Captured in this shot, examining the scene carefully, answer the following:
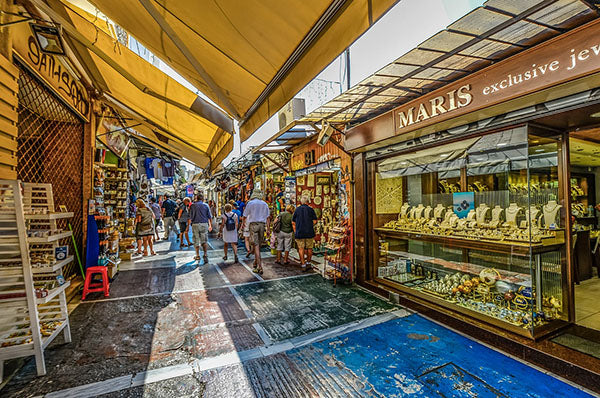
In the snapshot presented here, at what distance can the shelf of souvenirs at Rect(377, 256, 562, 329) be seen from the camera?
3627 mm

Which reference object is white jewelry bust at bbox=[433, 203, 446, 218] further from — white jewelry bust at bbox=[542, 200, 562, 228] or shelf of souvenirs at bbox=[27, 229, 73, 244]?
shelf of souvenirs at bbox=[27, 229, 73, 244]

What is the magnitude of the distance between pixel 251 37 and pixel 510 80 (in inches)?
107

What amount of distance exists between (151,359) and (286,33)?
363 cm

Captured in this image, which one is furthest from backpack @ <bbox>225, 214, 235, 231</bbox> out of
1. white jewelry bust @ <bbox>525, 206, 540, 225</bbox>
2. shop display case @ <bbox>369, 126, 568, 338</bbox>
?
white jewelry bust @ <bbox>525, 206, 540, 225</bbox>

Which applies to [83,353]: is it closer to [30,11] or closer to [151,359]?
[151,359]

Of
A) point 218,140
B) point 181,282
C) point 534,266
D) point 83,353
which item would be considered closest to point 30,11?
point 218,140

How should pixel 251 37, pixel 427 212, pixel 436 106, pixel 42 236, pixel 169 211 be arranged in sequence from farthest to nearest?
1. pixel 169 211
2. pixel 427 212
3. pixel 436 106
4. pixel 42 236
5. pixel 251 37

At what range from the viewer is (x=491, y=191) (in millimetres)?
4266

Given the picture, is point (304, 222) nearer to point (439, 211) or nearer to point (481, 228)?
point (439, 211)

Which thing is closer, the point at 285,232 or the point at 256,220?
the point at 256,220

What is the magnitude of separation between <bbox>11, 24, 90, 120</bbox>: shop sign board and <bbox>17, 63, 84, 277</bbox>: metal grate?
0.44 ft

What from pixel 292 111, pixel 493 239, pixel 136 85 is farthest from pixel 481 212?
pixel 136 85

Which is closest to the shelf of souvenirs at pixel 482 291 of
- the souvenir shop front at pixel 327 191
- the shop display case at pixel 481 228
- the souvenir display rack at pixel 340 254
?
the shop display case at pixel 481 228

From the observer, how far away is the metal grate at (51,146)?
4.05m
